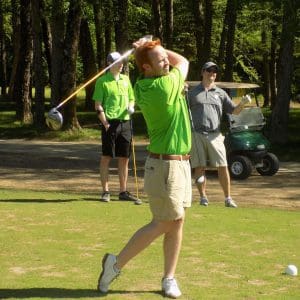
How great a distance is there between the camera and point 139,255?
271 inches

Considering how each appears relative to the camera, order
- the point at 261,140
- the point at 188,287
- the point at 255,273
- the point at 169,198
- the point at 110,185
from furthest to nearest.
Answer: the point at 261,140 → the point at 110,185 → the point at 255,273 → the point at 188,287 → the point at 169,198

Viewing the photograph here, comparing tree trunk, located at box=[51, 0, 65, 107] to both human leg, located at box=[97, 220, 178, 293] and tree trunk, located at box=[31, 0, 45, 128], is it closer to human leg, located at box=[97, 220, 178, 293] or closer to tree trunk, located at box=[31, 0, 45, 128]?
tree trunk, located at box=[31, 0, 45, 128]

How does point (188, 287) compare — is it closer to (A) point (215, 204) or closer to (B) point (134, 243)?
(B) point (134, 243)

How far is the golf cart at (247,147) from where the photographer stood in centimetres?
1444

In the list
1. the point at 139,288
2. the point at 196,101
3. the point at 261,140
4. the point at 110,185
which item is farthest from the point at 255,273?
the point at 261,140

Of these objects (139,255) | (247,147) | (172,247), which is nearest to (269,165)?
(247,147)

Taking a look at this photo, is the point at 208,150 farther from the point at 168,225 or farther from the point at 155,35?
the point at 155,35

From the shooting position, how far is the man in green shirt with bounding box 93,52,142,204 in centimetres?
1010

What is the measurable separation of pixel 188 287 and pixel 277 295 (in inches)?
26.7

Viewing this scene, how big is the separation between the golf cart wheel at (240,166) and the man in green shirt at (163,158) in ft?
29.3

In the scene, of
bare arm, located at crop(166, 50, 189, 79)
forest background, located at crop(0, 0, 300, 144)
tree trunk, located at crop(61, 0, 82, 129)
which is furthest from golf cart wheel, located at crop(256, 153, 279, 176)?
bare arm, located at crop(166, 50, 189, 79)

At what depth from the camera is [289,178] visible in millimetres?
14922

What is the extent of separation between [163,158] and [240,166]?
912cm

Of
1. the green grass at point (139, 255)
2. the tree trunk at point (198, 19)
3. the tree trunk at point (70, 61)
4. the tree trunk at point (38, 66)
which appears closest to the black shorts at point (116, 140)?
the green grass at point (139, 255)
